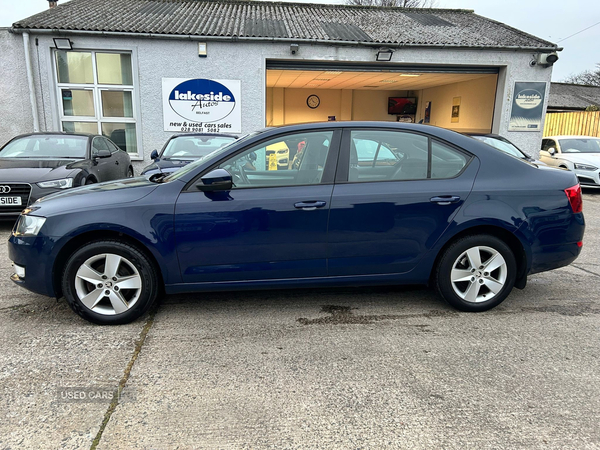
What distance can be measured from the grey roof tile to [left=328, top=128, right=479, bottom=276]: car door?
9508mm

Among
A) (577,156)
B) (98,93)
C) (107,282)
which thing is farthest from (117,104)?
(577,156)

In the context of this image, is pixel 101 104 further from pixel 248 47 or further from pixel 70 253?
pixel 70 253

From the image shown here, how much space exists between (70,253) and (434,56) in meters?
12.1

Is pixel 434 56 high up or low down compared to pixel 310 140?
up

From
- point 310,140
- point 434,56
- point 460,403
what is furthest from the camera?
point 434,56

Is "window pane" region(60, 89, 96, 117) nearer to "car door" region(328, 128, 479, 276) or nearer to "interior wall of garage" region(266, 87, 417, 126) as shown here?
"car door" region(328, 128, 479, 276)

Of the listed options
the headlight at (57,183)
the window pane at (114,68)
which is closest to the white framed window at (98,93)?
the window pane at (114,68)

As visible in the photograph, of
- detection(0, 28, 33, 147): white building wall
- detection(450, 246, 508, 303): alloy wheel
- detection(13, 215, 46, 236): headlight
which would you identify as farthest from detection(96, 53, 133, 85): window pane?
detection(450, 246, 508, 303): alloy wheel

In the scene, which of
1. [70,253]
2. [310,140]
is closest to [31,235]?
[70,253]

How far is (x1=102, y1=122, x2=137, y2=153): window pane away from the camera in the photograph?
12336 mm

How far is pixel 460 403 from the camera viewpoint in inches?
99.3

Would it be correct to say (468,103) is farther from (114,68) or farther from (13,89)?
(13,89)

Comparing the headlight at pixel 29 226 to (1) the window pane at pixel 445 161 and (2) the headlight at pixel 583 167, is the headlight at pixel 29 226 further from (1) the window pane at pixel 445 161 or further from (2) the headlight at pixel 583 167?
(2) the headlight at pixel 583 167

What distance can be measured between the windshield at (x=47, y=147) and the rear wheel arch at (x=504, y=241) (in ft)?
20.8
